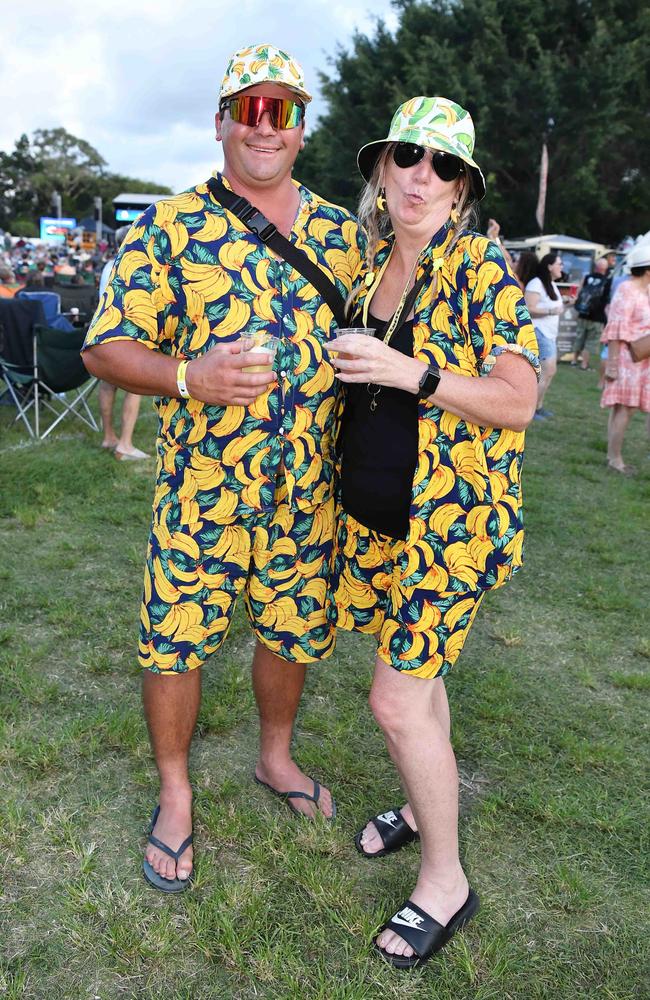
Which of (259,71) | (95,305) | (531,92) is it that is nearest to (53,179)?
(531,92)

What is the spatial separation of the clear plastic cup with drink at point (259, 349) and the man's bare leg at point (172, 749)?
980 mm

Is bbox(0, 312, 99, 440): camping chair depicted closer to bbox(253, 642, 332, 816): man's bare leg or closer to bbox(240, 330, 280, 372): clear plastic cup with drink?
bbox(253, 642, 332, 816): man's bare leg

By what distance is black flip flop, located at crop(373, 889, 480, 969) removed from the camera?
82.9 inches

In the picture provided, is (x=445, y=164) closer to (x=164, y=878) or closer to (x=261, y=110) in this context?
(x=261, y=110)

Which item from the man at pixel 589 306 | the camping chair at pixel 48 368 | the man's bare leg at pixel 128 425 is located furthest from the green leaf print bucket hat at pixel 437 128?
the man at pixel 589 306

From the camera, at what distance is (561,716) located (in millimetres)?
3350

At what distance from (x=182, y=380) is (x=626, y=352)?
235 inches

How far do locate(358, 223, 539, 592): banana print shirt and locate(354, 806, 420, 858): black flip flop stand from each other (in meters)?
0.98

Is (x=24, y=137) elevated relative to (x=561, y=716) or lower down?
elevated

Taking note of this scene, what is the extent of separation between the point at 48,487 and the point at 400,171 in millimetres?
4554

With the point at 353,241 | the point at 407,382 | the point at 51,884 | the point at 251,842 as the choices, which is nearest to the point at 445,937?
the point at 251,842

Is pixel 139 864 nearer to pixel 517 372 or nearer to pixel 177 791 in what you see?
pixel 177 791

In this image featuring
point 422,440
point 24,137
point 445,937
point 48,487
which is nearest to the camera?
point 422,440

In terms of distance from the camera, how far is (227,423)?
218cm
